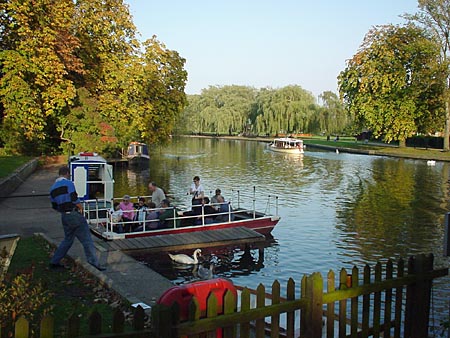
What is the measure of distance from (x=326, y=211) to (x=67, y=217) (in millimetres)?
16931

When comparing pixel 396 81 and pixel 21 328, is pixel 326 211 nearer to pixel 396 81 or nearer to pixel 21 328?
pixel 21 328

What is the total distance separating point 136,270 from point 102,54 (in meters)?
27.9

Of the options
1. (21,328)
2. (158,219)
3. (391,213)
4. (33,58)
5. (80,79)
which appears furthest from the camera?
(80,79)

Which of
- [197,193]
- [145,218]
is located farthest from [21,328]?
[197,193]

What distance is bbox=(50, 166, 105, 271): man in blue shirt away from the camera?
396 inches

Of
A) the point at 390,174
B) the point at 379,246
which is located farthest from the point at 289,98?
the point at 379,246

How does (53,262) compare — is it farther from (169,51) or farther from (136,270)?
(169,51)

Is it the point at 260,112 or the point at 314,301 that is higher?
the point at 260,112

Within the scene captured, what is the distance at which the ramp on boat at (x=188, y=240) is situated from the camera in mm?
15062

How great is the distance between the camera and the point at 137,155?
47.2 meters

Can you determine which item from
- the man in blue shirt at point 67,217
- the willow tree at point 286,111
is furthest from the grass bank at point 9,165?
the willow tree at point 286,111

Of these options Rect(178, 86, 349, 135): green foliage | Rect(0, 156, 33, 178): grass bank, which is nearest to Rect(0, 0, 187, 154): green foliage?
Rect(0, 156, 33, 178): grass bank

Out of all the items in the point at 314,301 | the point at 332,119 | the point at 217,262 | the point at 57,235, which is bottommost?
the point at 217,262

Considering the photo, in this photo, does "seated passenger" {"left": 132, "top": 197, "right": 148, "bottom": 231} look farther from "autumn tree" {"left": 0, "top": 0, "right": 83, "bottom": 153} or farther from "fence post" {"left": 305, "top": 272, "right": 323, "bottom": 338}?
"autumn tree" {"left": 0, "top": 0, "right": 83, "bottom": 153}
